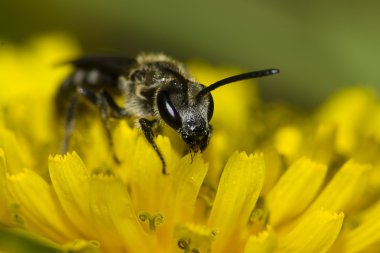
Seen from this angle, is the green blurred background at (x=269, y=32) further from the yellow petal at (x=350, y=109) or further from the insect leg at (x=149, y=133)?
the insect leg at (x=149, y=133)

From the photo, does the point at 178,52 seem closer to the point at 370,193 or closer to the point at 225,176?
the point at 370,193

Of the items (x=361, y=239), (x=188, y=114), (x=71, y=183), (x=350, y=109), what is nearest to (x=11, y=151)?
(x=71, y=183)

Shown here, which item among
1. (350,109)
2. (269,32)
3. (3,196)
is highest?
(269,32)

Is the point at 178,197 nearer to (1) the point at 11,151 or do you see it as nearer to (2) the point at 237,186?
(2) the point at 237,186

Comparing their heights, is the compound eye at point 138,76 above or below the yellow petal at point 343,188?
above

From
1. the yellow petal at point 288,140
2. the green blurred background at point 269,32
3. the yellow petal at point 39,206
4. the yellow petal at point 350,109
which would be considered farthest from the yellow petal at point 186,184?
the green blurred background at point 269,32

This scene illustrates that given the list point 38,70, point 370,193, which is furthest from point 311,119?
point 38,70

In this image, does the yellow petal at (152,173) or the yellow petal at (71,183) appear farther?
the yellow petal at (152,173)

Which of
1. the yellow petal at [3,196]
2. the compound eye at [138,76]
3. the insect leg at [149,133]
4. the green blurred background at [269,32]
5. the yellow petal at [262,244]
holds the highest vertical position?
the green blurred background at [269,32]

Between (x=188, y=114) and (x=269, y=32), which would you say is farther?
(x=269, y=32)

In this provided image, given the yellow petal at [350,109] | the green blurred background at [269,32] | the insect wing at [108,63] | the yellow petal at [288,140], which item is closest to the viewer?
the insect wing at [108,63]
